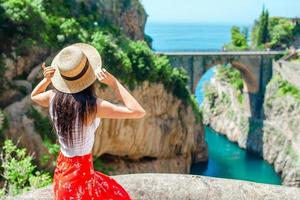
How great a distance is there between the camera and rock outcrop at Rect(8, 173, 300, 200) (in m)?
5.52

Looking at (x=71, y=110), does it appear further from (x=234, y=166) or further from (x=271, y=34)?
(x=271, y=34)

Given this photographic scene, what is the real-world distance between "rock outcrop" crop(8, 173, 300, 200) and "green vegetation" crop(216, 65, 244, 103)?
37672 millimetres

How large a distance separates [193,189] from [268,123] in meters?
33.4

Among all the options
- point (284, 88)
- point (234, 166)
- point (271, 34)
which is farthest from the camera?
point (271, 34)

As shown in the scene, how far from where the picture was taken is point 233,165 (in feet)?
119

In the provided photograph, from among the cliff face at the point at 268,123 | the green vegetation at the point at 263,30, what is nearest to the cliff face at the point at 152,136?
the cliff face at the point at 268,123

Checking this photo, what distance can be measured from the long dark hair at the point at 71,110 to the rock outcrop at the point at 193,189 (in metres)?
1.60

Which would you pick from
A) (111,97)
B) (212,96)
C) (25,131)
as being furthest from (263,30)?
(25,131)

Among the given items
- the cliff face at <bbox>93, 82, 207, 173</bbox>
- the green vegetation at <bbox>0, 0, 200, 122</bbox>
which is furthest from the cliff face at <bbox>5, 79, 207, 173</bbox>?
the green vegetation at <bbox>0, 0, 200, 122</bbox>

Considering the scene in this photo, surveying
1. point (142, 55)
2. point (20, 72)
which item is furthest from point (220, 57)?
point (20, 72)

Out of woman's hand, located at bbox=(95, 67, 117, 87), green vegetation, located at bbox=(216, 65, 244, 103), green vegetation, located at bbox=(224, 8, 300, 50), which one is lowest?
green vegetation, located at bbox=(216, 65, 244, 103)

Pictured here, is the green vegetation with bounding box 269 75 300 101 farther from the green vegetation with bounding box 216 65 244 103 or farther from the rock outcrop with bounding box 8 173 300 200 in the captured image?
the rock outcrop with bounding box 8 173 300 200

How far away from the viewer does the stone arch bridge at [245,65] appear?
37.3m

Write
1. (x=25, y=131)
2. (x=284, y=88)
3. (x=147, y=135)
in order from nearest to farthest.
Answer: (x=25, y=131) → (x=147, y=135) → (x=284, y=88)
